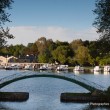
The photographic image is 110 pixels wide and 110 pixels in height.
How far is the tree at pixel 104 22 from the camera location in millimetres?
52094

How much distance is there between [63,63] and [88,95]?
129 meters

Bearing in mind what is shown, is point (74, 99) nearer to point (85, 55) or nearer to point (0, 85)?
point (0, 85)

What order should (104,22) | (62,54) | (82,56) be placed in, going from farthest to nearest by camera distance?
1. (62,54)
2. (82,56)
3. (104,22)

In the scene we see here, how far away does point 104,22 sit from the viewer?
53125 millimetres

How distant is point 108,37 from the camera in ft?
177

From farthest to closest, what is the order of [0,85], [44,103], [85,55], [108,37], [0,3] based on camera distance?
[85,55] < [0,85] < [44,103] < [108,37] < [0,3]

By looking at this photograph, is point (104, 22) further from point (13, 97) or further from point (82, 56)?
point (82, 56)

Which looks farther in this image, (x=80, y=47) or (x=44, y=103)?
(x=80, y=47)

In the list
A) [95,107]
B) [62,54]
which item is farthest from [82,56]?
[95,107]

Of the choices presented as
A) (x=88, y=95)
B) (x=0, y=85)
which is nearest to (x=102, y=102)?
(x=88, y=95)

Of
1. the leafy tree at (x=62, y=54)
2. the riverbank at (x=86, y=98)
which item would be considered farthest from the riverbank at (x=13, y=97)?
the leafy tree at (x=62, y=54)

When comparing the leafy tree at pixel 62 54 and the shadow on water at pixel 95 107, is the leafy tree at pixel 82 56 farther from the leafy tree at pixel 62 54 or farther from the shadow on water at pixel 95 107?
the shadow on water at pixel 95 107

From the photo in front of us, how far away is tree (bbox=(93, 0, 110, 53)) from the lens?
52094 millimetres

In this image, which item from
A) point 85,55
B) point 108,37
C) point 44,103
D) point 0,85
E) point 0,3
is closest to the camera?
point 0,3
